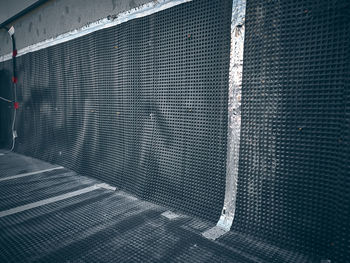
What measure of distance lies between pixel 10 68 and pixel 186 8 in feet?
20.9

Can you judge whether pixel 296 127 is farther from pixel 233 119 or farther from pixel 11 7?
pixel 11 7

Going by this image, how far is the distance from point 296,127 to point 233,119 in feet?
2.10

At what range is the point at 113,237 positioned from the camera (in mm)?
2203

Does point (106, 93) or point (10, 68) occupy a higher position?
→ point (10, 68)

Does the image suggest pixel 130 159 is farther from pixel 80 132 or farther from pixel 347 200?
pixel 347 200

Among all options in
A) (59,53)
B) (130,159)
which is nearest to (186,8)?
(130,159)

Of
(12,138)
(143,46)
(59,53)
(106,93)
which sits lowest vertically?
(12,138)

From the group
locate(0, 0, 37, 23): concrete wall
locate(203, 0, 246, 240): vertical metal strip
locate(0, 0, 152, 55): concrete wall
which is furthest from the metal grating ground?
locate(0, 0, 37, 23): concrete wall

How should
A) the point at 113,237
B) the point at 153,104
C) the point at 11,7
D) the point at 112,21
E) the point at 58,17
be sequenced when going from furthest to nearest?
the point at 11,7
the point at 58,17
the point at 112,21
the point at 153,104
the point at 113,237

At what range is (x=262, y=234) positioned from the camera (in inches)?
86.1

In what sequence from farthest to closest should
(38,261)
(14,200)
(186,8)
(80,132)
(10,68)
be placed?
1. (10,68)
2. (80,132)
3. (14,200)
4. (186,8)
5. (38,261)

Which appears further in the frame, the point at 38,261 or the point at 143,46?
the point at 143,46

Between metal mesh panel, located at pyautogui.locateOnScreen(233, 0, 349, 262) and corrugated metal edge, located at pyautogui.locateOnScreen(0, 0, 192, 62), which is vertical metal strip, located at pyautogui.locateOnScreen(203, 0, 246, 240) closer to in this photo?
metal mesh panel, located at pyautogui.locateOnScreen(233, 0, 349, 262)

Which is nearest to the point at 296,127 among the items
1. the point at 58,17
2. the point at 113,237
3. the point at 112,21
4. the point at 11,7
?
the point at 113,237
